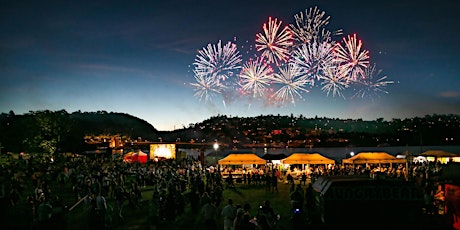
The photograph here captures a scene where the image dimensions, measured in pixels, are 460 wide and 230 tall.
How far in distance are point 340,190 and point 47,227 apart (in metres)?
7.87

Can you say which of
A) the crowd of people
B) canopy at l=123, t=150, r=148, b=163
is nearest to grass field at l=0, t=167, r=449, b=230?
the crowd of people

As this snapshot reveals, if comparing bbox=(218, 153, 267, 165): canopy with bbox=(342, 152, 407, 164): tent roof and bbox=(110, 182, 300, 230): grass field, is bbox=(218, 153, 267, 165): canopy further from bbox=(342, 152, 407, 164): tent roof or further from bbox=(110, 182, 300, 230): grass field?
bbox=(342, 152, 407, 164): tent roof

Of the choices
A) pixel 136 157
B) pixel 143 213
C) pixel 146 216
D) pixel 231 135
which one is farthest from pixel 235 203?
pixel 231 135

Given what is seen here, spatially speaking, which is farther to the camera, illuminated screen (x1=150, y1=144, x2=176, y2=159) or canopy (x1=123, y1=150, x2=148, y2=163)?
canopy (x1=123, y1=150, x2=148, y2=163)

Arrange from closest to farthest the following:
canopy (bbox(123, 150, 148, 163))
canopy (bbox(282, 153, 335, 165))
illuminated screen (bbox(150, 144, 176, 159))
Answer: canopy (bbox(282, 153, 335, 165)), illuminated screen (bbox(150, 144, 176, 159)), canopy (bbox(123, 150, 148, 163))

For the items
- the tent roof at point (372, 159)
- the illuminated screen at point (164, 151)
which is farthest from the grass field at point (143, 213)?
the illuminated screen at point (164, 151)

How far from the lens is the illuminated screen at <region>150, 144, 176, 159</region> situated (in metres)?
49.2

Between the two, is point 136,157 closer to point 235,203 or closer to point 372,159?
point 372,159

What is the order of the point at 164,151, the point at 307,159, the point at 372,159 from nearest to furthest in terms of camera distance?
the point at 372,159
the point at 307,159
the point at 164,151

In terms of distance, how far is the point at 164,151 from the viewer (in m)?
49.4

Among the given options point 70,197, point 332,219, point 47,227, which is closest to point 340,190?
point 332,219

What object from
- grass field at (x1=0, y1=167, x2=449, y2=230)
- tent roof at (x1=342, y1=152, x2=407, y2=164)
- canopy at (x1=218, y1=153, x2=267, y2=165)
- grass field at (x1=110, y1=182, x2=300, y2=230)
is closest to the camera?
grass field at (x1=0, y1=167, x2=449, y2=230)

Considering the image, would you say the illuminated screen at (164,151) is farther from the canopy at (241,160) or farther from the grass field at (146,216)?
the grass field at (146,216)

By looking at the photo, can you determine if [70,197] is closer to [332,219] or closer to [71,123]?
[332,219]
